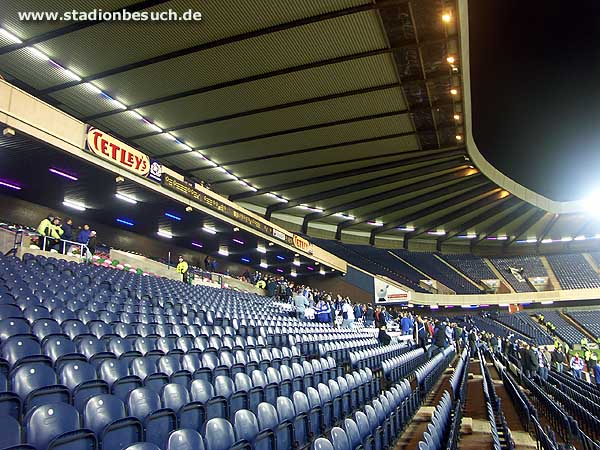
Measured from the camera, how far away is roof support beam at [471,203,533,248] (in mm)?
32397

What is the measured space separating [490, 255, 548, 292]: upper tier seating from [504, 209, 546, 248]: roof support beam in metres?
1.80

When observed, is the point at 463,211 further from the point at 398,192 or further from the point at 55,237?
the point at 55,237

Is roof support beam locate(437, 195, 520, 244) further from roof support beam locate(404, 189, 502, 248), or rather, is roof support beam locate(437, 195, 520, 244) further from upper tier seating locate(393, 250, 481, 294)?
upper tier seating locate(393, 250, 481, 294)

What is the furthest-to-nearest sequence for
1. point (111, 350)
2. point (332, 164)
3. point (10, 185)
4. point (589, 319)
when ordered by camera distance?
1. point (589, 319)
2. point (332, 164)
3. point (10, 185)
4. point (111, 350)

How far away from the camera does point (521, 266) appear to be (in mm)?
41125

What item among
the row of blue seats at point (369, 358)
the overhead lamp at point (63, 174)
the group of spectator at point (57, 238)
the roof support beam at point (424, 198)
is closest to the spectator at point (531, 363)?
the row of blue seats at point (369, 358)

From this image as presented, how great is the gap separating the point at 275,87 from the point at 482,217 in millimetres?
23746

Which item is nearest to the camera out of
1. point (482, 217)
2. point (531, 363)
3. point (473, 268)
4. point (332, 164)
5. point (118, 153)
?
point (118, 153)

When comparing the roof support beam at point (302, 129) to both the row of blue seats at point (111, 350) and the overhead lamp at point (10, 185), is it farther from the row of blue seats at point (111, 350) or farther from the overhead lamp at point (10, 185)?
the row of blue seats at point (111, 350)

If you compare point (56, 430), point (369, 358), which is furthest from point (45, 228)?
point (56, 430)

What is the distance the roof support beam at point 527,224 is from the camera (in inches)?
1329

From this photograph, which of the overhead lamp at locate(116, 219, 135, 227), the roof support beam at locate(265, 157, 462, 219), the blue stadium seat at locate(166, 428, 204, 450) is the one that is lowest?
the blue stadium seat at locate(166, 428, 204, 450)

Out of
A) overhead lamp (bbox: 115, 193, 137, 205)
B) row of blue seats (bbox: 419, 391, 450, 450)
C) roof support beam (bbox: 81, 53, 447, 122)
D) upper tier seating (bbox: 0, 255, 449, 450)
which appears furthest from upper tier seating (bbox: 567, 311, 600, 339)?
row of blue seats (bbox: 419, 391, 450, 450)

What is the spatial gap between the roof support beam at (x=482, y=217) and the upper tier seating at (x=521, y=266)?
6827 mm
